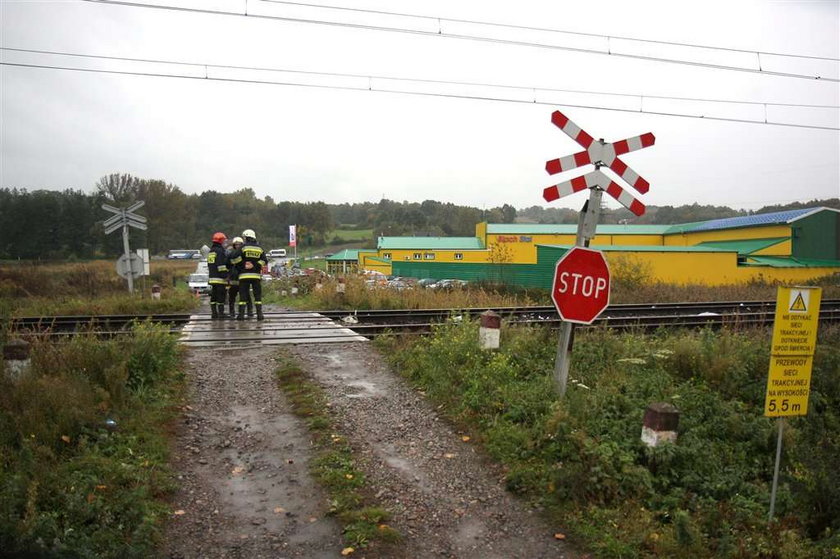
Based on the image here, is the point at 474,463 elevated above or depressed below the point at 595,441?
A: below

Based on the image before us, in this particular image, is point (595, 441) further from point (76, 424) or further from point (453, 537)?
point (76, 424)

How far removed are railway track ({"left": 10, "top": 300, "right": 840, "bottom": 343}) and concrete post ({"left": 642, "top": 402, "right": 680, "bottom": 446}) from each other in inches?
180

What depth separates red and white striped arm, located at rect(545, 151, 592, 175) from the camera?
5.84 meters

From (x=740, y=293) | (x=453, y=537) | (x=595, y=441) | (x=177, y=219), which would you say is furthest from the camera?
(x=177, y=219)

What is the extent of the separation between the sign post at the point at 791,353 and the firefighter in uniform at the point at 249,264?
387 inches

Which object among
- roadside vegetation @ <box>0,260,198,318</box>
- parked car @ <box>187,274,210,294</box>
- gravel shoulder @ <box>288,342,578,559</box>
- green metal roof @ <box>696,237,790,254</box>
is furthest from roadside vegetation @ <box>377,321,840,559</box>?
green metal roof @ <box>696,237,790,254</box>

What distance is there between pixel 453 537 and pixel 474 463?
1.27 metres

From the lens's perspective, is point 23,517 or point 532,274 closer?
point 23,517

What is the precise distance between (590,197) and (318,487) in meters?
3.99

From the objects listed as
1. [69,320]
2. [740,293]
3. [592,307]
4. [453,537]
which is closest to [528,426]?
[592,307]

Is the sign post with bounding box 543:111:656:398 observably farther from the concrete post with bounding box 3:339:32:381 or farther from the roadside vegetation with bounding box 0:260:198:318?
the roadside vegetation with bounding box 0:260:198:318

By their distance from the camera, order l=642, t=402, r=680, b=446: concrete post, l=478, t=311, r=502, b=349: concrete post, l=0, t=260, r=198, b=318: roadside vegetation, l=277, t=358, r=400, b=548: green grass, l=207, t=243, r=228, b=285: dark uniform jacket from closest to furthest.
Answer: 1. l=277, t=358, r=400, b=548: green grass
2. l=642, t=402, r=680, b=446: concrete post
3. l=478, t=311, r=502, b=349: concrete post
4. l=207, t=243, r=228, b=285: dark uniform jacket
5. l=0, t=260, r=198, b=318: roadside vegetation

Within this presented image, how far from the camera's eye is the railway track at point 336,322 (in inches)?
419

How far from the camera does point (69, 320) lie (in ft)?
40.0
